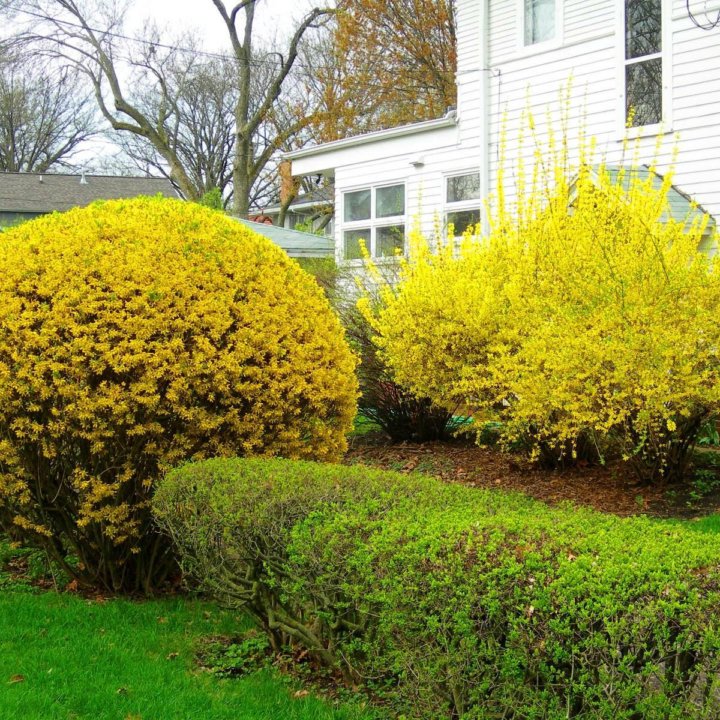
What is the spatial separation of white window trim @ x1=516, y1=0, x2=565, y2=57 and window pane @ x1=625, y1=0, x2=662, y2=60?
956 millimetres

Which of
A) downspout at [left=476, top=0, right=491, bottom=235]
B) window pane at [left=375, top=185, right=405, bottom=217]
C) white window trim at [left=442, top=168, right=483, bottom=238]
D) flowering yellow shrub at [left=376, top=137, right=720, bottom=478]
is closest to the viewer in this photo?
flowering yellow shrub at [left=376, top=137, right=720, bottom=478]

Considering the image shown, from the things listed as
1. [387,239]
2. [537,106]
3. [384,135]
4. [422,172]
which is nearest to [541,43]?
[537,106]

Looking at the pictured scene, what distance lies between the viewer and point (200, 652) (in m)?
4.40

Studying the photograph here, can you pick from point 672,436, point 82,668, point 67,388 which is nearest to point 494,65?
point 672,436

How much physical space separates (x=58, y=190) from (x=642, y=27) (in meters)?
27.1

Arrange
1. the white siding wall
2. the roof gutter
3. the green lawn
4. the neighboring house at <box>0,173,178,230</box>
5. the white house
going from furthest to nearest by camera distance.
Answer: the neighboring house at <box>0,173,178,230</box> → the roof gutter → the white siding wall → the white house → the green lawn

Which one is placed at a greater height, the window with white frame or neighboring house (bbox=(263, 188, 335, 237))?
neighboring house (bbox=(263, 188, 335, 237))

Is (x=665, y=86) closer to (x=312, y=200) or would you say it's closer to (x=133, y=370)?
(x=133, y=370)

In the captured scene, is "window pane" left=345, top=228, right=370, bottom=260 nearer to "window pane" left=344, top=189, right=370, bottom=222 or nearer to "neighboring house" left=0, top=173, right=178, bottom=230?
"window pane" left=344, top=189, right=370, bottom=222

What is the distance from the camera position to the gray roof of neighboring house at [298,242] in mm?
19422

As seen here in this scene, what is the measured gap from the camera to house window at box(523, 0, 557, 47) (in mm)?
12375

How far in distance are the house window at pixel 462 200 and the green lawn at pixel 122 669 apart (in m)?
9.25

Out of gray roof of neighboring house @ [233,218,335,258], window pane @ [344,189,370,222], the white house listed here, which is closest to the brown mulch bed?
the white house

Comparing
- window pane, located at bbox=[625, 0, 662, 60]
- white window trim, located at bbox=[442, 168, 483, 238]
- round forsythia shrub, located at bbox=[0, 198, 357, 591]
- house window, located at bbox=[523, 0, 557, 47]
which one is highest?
house window, located at bbox=[523, 0, 557, 47]
